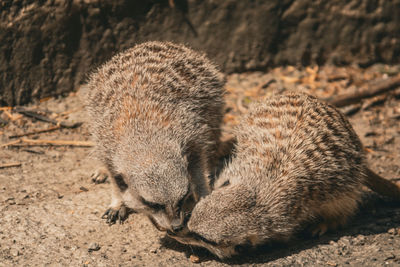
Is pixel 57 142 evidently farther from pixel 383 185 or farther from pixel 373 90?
pixel 373 90

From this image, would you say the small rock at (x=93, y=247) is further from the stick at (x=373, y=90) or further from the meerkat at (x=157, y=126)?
the stick at (x=373, y=90)

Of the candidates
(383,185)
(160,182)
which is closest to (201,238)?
(160,182)

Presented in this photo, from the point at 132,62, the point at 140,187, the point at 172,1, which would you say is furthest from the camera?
the point at 172,1

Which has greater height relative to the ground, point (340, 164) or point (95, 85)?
point (95, 85)

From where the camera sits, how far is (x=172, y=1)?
593 cm

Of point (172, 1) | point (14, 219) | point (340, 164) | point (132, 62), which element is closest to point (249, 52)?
point (172, 1)

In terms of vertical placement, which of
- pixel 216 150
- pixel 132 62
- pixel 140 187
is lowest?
pixel 216 150

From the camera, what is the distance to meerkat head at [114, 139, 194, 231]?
3484 millimetres

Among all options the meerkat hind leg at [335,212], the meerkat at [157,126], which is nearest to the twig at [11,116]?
the meerkat at [157,126]

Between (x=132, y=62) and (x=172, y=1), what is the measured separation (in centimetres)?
165

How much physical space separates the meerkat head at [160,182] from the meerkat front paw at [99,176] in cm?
113

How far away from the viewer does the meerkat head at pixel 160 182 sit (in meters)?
3.48

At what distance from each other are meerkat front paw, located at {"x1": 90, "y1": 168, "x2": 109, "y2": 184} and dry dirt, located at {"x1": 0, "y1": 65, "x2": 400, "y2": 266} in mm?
71

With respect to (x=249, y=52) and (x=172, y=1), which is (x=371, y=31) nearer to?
(x=249, y=52)
